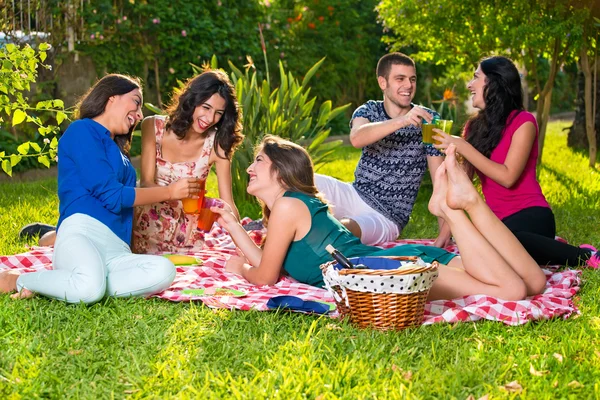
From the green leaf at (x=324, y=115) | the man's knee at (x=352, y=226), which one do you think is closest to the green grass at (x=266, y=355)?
the man's knee at (x=352, y=226)

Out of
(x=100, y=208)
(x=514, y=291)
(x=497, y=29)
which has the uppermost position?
(x=497, y=29)

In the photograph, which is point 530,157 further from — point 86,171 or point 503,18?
point 503,18

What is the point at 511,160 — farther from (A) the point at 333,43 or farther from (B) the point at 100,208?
(A) the point at 333,43

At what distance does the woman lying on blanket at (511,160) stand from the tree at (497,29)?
146 inches

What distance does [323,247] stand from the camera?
12.9 ft

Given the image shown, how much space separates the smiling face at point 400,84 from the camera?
520 cm

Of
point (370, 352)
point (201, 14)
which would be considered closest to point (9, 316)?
point (370, 352)

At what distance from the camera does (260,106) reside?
6.67m

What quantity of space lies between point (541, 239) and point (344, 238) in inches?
50.5

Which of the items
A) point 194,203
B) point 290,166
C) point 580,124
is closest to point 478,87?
point 290,166

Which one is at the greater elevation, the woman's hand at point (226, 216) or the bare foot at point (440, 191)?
the bare foot at point (440, 191)

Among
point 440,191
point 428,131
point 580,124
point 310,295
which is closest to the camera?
point 440,191

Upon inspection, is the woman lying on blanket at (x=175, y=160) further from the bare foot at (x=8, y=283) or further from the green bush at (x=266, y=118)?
the green bush at (x=266, y=118)

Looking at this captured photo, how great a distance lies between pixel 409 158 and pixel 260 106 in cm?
171
